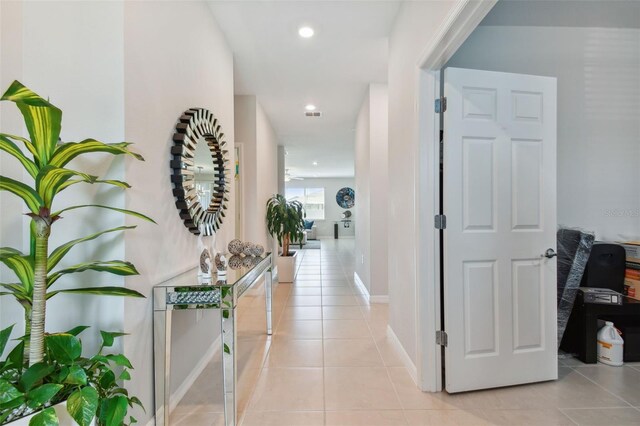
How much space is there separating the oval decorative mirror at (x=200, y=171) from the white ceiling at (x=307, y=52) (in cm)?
99

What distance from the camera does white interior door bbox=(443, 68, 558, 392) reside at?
196 cm

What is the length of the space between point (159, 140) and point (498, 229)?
7.21 feet

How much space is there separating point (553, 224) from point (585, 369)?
3.80ft

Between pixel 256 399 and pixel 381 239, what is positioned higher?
pixel 381 239

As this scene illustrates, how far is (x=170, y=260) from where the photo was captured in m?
1.84

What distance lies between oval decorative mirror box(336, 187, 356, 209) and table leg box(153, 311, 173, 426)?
12198 mm

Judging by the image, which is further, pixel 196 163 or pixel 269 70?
pixel 269 70

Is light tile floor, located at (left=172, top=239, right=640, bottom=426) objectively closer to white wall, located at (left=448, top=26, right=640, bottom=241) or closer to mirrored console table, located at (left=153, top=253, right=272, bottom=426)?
mirrored console table, located at (left=153, top=253, right=272, bottom=426)

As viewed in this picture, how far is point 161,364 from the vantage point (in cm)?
162

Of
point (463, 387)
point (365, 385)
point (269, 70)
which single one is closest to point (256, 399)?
point (365, 385)

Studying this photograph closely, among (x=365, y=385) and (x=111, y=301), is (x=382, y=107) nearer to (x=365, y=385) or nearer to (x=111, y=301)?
(x=365, y=385)

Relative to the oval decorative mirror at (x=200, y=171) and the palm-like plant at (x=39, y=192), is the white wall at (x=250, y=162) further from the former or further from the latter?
the palm-like plant at (x=39, y=192)

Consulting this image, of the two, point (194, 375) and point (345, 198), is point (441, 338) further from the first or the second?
point (345, 198)

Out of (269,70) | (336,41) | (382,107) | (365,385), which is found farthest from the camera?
(382,107)
